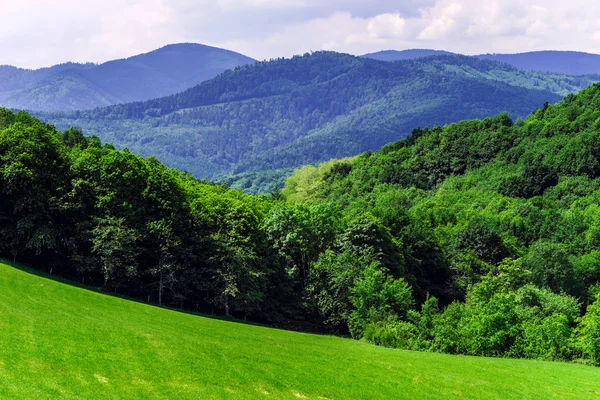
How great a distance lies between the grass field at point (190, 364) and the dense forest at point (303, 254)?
8265mm

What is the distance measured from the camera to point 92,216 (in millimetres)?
66062

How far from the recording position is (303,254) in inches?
3359

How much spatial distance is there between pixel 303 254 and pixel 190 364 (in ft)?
163

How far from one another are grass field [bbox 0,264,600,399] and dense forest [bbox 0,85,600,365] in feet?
27.1

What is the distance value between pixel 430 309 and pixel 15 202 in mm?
49043

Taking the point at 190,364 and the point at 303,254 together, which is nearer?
Answer: the point at 190,364

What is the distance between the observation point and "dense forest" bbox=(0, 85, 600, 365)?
61969 millimetres

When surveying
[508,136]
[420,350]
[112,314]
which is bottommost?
[420,350]

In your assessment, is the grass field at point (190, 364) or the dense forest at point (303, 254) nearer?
the grass field at point (190, 364)

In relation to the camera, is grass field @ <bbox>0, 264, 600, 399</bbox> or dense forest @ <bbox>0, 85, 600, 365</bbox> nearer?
grass field @ <bbox>0, 264, 600, 399</bbox>

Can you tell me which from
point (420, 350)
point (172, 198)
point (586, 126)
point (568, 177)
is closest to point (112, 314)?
point (172, 198)

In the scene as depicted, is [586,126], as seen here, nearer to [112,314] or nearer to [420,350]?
[420,350]

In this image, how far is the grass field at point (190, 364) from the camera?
30625 mm

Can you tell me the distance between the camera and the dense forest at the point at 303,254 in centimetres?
6197
